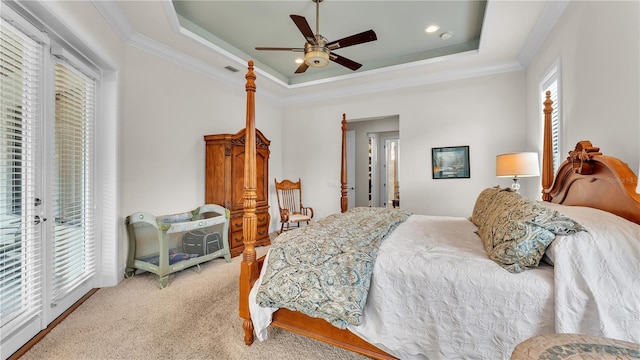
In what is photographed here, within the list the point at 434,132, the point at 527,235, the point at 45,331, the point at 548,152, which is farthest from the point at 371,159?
the point at 45,331

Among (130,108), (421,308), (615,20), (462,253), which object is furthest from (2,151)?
(615,20)

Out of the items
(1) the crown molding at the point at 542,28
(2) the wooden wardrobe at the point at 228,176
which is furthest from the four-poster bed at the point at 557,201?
(2) the wooden wardrobe at the point at 228,176

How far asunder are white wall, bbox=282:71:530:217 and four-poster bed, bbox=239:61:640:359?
1.83 m

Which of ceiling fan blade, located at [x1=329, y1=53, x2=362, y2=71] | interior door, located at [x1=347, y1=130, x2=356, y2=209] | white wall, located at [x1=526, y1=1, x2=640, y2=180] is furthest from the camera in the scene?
interior door, located at [x1=347, y1=130, x2=356, y2=209]

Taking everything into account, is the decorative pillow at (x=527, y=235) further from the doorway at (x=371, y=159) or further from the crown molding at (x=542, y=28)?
the doorway at (x=371, y=159)

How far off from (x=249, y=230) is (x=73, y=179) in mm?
1809

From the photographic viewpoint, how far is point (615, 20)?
1.63 meters

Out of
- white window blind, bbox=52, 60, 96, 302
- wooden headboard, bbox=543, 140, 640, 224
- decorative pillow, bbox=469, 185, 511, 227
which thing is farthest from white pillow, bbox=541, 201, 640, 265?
white window blind, bbox=52, 60, 96, 302

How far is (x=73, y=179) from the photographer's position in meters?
2.30

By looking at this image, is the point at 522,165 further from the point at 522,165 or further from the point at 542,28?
the point at 542,28

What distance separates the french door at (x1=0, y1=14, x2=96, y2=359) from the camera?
163 centimetres

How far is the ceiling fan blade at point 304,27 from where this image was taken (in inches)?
86.1

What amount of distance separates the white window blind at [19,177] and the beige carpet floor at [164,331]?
0.33 meters

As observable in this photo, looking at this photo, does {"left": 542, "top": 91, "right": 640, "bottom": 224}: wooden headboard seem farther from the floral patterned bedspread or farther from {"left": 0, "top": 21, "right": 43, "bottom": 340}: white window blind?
{"left": 0, "top": 21, "right": 43, "bottom": 340}: white window blind
